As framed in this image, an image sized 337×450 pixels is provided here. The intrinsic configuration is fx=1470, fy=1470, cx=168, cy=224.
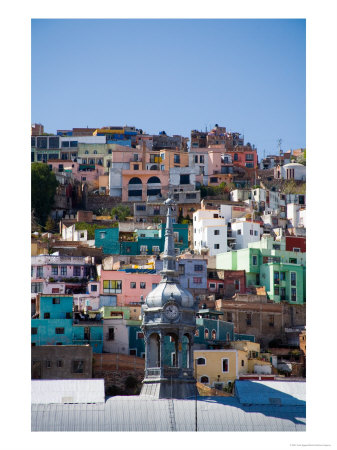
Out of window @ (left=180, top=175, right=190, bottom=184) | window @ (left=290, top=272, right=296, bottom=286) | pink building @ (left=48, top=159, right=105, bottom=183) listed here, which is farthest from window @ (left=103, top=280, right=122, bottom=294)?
pink building @ (left=48, top=159, right=105, bottom=183)

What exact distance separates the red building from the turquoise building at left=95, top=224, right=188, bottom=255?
515 centimetres

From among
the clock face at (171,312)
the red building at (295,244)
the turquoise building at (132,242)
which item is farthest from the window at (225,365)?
the turquoise building at (132,242)

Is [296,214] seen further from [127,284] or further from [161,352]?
[161,352]

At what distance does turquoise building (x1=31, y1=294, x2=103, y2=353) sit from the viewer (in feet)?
175

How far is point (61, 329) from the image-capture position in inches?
2111

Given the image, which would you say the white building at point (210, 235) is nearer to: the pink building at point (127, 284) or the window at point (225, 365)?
the pink building at point (127, 284)

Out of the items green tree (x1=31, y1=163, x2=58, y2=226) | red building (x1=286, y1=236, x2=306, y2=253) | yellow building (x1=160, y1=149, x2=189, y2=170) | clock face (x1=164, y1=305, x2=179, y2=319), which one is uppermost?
yellow building (x1=160, y1=149, x2=189, y2=170)

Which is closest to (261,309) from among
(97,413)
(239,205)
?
(239,205)

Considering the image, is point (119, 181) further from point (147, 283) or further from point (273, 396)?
point (273, 396)

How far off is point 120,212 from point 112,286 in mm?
18550

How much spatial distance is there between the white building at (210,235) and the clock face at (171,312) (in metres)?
27.1

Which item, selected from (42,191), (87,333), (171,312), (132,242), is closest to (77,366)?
(87,333)

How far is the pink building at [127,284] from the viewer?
58.5 meters

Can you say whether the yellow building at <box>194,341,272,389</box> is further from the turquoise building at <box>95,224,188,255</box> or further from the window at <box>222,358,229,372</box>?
the turquoise building at <box>95,224,188,255</box>
